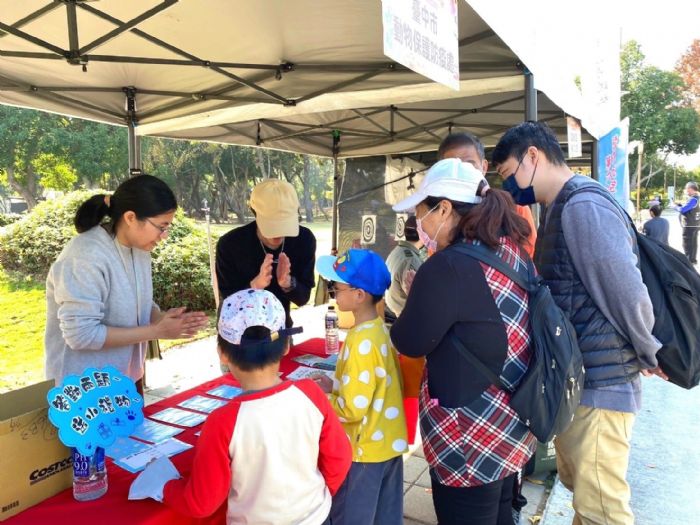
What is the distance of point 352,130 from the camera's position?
5.54 metres

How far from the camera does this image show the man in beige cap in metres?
2.49

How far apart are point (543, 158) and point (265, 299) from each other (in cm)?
111

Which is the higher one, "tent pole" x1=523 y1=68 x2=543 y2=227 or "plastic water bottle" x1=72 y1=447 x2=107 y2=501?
"tent pole" x1=523 y1=68 x2=543 y2=227

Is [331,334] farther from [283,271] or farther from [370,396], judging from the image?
[370,396]

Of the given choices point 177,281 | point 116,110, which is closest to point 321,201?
point 177,281

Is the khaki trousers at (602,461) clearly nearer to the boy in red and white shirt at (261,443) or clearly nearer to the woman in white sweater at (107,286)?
the boy in red and white shirt at (261,443)

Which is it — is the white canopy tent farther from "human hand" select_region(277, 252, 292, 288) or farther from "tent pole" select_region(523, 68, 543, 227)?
"human hand" select_region(277, 252, 292, 288)

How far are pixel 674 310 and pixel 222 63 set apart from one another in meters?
2.66

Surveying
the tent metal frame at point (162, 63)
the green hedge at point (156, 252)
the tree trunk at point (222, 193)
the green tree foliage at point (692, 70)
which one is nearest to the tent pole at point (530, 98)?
the tent metal frame at point (162, 63)

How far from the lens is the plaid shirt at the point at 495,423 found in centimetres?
137

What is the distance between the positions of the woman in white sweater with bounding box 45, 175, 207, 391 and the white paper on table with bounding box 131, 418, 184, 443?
31 cm

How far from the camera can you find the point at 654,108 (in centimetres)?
2288

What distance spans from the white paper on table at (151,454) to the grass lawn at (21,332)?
3722mm

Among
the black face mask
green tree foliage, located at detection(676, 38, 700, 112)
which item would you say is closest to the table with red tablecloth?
the black face mask
